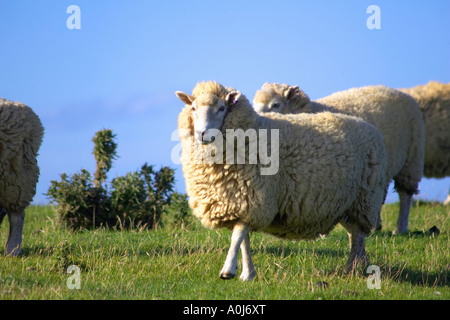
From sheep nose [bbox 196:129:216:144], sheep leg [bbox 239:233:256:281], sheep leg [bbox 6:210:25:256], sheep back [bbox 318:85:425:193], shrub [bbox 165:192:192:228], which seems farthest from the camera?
shrub [bbox 165:192:192:228]

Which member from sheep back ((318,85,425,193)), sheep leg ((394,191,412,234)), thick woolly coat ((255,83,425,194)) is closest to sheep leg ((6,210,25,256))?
thick woolly coat ((255,83,425,194))

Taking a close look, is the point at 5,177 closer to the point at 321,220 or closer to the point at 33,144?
the point at 33,144

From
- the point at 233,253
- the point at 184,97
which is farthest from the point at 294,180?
the point at 184,97

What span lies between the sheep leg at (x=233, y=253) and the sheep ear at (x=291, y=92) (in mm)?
4359

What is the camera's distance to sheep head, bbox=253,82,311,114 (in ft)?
33.8

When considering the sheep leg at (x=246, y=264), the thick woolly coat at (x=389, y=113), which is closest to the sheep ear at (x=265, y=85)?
the thick woolly coat at (x=389, y=113)

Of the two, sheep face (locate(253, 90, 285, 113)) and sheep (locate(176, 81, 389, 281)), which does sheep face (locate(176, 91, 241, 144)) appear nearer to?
sheep (locate(176, 81, 389, 281))

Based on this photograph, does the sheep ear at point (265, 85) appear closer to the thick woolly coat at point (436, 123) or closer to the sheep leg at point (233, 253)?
the sheep leg at point (233, 253)

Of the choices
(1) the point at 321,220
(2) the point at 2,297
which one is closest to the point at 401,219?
(1) the point at 321,220

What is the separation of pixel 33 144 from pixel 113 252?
2.12m

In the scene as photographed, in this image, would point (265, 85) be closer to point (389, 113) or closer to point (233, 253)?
point (389, 113)

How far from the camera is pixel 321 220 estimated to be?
7.09 metres

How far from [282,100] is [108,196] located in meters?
4.00

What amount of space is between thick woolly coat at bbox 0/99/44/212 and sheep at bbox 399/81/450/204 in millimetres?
9442
